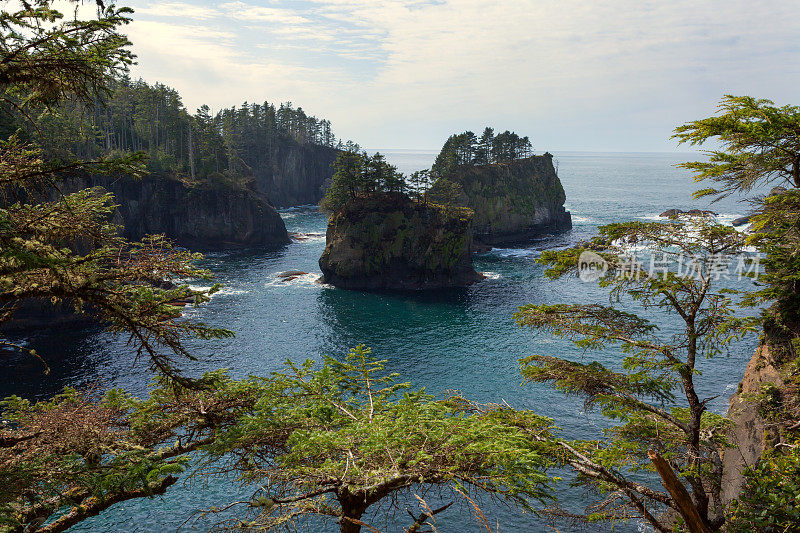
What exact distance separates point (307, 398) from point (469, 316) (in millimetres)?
43577

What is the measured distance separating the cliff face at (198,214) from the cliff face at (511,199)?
134 feet

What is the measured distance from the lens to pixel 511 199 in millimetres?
100688

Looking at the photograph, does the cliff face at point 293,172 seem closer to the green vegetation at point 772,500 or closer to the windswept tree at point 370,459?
the windswept tree at point 370,459

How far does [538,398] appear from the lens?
34906 millimetres

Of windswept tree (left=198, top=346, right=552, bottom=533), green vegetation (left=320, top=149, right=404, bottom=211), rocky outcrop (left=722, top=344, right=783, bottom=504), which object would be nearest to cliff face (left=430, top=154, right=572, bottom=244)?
green vegetation (left=320, top=149, right=404, bottom=211)

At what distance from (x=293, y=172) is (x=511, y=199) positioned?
2806 inches

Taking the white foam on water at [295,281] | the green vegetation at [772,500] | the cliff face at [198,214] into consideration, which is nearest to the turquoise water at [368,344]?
the white foam on water at [295,281]

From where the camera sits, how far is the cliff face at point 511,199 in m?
97.8

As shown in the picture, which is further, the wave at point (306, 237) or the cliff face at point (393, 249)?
the wave at point (306, 237)

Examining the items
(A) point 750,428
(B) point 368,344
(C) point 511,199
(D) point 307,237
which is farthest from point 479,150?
(A) point 750,428

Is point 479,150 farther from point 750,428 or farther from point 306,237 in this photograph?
point 750,428

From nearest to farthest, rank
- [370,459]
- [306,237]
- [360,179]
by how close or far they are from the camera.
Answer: [370,459] → [360,179] → [306,237]

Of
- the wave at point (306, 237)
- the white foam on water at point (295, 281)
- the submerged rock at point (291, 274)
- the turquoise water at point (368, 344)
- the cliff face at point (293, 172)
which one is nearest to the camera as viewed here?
the turquoise water at point (368, 344)

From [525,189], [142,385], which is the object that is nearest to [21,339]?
[142,385]
